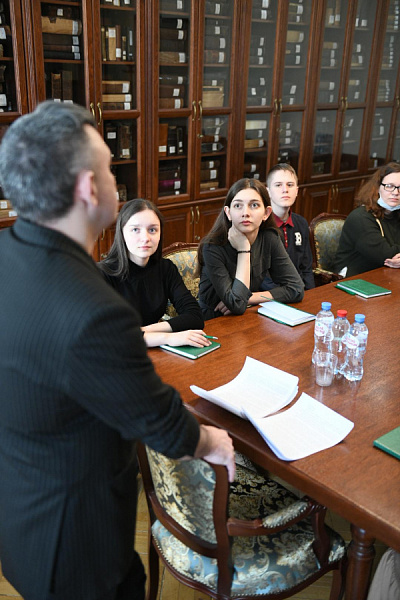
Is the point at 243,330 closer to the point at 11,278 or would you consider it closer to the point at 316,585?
the point at 316,585

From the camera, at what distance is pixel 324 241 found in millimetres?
3758

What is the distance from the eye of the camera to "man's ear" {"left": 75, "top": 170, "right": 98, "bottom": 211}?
39.8 inches

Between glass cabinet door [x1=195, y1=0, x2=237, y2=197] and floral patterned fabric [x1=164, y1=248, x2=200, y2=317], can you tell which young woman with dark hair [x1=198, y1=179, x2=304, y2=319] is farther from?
glass cabinet door [x1=195, y1=0, x2=237, y2=197]

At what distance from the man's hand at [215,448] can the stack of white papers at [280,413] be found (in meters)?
0.24

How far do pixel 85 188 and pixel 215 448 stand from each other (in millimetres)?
617

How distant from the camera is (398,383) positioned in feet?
6.26

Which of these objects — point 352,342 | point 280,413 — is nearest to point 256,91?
point 352,342

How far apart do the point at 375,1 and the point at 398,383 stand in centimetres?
488

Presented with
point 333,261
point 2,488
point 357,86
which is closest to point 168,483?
point 2,488

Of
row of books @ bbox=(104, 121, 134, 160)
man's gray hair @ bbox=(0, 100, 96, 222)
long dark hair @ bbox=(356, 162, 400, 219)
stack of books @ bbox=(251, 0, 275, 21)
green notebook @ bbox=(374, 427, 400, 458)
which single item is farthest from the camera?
stack of books @ bbox=(251, 0, 275, 21)

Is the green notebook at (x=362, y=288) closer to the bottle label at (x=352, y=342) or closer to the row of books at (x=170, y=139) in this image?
the bottle label at (x=352, y=342)

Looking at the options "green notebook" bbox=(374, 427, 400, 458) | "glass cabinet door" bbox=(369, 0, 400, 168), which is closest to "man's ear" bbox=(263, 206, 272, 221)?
"green notebook" bbox=(374, 427, 400, 458)

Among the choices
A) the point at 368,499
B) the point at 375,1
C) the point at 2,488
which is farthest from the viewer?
the point at 375,1

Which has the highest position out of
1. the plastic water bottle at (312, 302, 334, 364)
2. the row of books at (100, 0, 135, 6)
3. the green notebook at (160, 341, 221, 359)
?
the row of books at (100, 0, 135, 6)
